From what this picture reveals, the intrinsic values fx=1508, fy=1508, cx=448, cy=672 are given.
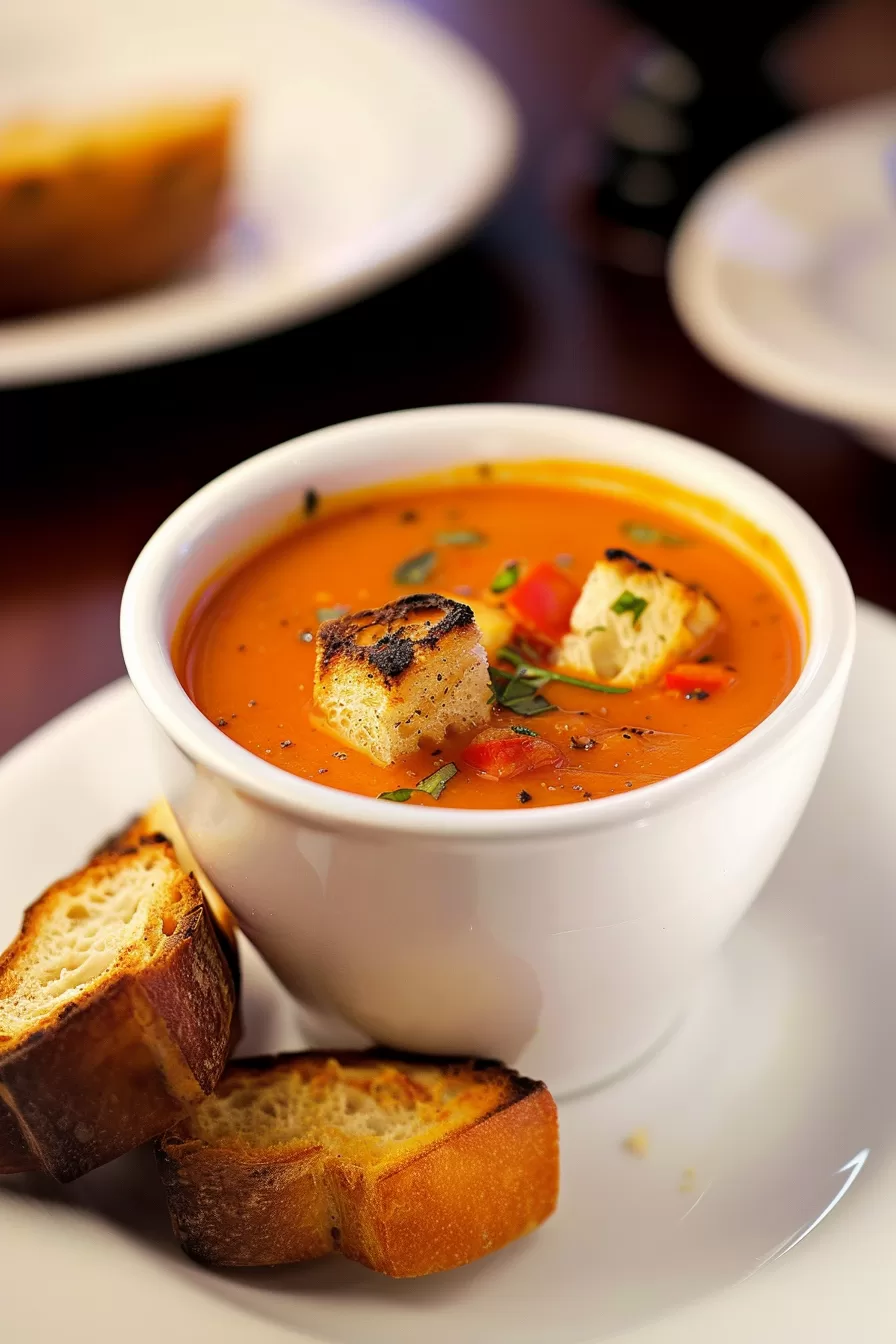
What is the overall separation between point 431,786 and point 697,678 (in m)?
0.34

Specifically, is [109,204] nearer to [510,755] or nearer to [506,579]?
[506,579]

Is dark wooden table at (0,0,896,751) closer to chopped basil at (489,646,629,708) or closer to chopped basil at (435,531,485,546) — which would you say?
chopped basil at (435,531,485,546)

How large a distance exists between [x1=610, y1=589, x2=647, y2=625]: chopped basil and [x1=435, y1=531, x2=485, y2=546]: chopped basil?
11.8 inches

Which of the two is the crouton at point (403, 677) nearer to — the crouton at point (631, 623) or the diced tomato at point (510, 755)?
the diced tomato at point (510, 755)

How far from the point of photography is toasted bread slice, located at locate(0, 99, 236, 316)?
119 inches

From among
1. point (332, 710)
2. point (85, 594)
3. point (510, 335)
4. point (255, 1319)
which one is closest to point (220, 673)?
point (332, 710)

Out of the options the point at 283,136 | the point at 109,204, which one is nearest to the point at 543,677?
the point at 109,204

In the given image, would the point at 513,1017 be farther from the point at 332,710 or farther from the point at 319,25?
the point at 319,25

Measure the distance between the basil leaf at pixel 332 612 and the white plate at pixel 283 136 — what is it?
3.59ft

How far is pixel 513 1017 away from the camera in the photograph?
5.30 feet

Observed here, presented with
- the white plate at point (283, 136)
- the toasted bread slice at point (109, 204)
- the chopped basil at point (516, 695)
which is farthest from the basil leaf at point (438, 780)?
the toasted bread slice at point (109, 204)

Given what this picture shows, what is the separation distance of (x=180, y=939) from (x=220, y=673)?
333mm

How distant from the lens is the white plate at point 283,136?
283 centimetres

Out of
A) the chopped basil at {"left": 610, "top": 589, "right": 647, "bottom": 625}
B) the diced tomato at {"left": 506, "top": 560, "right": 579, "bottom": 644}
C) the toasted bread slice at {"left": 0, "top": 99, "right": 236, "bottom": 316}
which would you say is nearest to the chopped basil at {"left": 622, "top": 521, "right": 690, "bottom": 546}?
→ the diced tomato at {"left": 506, "top": 560, "right": 579, "bottom": 644}
